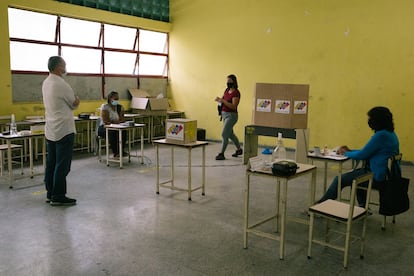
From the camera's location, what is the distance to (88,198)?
473cm

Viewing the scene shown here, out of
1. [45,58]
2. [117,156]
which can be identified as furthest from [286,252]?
[45,58]

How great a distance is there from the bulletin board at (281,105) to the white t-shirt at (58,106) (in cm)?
324

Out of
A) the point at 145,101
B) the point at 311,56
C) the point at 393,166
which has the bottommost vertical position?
the point at 393,166

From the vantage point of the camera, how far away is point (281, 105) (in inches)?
A: 253

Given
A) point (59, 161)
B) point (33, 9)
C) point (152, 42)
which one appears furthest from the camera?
point (152, 42)

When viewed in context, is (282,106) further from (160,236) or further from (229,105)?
(160,236)

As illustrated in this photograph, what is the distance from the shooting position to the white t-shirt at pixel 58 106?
13.8ft

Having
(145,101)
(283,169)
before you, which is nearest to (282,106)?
(145,101)

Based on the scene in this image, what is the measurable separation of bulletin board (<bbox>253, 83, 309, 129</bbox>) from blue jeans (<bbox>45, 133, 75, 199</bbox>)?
3.25 m

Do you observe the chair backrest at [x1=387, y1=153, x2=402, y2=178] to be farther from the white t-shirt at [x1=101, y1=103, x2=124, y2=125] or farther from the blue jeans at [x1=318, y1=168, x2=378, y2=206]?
the white t-shirt at [x1=101, y1=103, x2=124, y2=125]

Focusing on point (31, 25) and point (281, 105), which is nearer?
point (281, 105)

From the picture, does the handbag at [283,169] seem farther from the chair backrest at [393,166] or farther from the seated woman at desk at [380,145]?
the chair backrest at [393,166]

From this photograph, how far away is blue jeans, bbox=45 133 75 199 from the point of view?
171 inches

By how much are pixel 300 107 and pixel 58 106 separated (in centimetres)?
365
